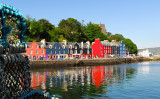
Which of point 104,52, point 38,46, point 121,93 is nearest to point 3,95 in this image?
point 121,93

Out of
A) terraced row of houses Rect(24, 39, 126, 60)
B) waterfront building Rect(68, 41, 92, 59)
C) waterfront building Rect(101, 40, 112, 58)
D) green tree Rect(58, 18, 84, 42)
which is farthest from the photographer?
green tree Rect(58, 18, 84, 42)

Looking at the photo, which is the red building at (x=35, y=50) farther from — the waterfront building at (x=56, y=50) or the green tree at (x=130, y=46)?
the green tree at (x=130, y=46)

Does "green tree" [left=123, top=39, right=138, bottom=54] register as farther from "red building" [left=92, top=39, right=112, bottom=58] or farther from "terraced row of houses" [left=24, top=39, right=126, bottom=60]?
"red building" [left=92, top=39, right=112, bottom=58]

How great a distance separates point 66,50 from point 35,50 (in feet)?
60.0

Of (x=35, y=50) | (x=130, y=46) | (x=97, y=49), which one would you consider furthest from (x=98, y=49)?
(x=130, y=46)

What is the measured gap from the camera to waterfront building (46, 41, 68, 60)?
102 m

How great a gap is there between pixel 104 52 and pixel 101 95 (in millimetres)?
96647

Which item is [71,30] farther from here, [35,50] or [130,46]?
[130,46]

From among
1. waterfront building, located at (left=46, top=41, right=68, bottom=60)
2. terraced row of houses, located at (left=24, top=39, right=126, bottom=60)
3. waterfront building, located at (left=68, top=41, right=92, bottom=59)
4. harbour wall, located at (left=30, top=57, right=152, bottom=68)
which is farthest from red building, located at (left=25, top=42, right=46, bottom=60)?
waterfront building, located at (left=68, top=41, right=92, bottom=59)

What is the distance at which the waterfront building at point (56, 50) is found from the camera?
335ft

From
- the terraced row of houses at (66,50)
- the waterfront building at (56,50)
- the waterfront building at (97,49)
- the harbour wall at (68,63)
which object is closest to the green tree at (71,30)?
the waterfront building at (97,49)

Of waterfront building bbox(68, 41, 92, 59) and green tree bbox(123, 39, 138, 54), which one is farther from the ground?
green tree bbox(123, 39, 138, 54)

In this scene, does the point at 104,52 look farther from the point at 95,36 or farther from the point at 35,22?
the point at 35,22

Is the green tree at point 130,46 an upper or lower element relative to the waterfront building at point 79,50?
upper
